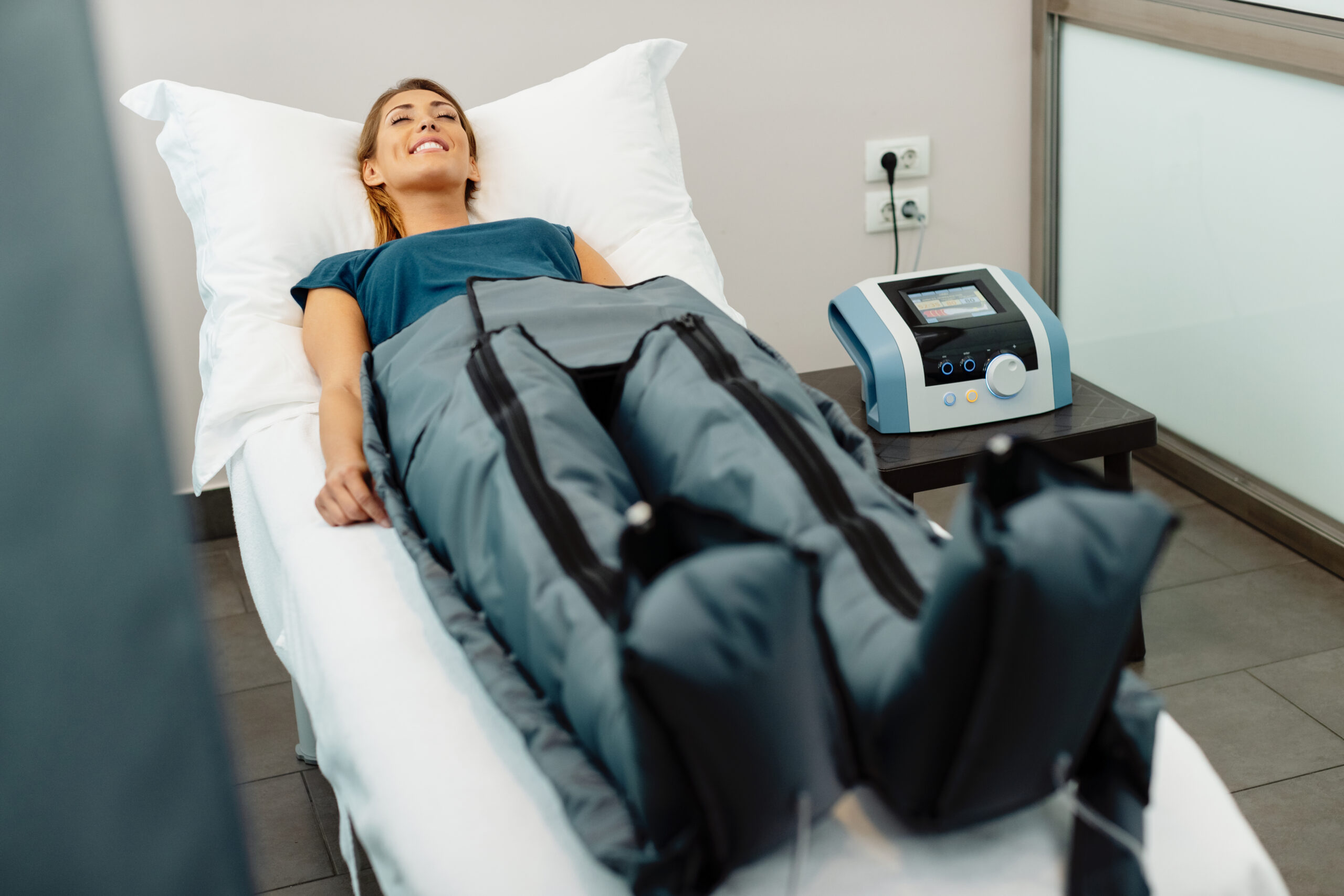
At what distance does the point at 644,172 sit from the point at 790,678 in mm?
1464

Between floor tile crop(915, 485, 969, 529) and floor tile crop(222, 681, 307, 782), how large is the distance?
126cm

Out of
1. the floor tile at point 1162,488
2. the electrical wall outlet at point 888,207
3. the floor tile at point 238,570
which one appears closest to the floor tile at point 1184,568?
the floor tile at point 1162,488

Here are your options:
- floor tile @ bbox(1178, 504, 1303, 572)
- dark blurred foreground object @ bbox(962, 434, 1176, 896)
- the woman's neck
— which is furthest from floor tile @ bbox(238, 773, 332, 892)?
floor tile @ bbox(1178, 504, 1303, 572)

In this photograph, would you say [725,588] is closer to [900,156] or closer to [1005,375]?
[1005,375]

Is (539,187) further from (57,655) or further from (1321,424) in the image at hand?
(57,655)

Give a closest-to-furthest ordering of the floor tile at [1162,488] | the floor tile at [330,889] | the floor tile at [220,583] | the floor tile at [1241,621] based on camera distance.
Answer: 1. the floor tile at [330,889]
2. the floor tile at [1241,621]
3. the floor tile at [220,583]
4. the floor tile at [1162,488]

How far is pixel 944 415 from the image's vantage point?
1.70m

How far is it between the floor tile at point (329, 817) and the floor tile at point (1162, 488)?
1.58 meters

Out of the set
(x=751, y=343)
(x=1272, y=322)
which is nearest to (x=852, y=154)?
(x=1272, y=322)

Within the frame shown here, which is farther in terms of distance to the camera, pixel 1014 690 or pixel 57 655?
pixel 1014 690

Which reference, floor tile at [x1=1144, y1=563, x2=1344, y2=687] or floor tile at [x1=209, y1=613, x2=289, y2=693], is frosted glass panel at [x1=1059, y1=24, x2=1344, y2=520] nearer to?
floor tile at [x1=1144, y1=563, x2=1344, y2=687]

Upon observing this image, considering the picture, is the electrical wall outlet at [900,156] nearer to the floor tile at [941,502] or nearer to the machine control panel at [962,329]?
the floor tile at [941,502]

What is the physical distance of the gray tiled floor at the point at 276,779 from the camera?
146 cm

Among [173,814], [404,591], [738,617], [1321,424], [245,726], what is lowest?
[245,726]
